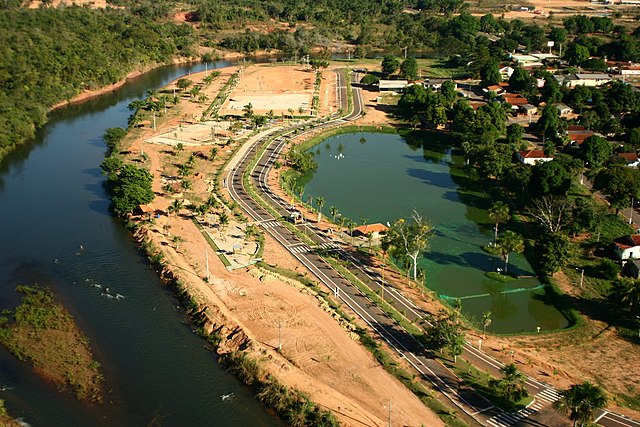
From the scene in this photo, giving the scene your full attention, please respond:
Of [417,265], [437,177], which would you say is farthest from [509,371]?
[437,177]

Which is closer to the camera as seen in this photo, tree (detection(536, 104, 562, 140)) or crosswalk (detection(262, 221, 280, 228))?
crosswalk (detection(262, 221, 280, 228))

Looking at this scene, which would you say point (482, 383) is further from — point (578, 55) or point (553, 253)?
point (578, 55)

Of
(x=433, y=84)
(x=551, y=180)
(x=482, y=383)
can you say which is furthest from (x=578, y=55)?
(x=482, y=383)

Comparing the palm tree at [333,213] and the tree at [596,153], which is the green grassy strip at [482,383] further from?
the tree at [596,153]

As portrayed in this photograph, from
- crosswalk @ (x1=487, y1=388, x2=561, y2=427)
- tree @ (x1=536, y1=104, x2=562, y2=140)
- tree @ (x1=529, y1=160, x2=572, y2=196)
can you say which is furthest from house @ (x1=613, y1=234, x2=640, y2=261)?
tree @ (x1=536, y1=104, x2=562, y2=140)

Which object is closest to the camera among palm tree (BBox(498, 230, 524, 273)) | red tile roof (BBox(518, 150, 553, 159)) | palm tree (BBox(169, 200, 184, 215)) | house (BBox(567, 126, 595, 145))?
palm tree (BBox(498, 230, 524, 273))

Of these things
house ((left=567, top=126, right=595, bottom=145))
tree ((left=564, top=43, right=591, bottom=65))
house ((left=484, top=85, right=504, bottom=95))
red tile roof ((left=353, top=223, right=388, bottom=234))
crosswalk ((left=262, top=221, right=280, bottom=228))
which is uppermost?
tree ((left=564, top=43, right=591, bottom=65))

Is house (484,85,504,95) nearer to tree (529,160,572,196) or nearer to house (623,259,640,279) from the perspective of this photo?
tree (529,160,572,196)
